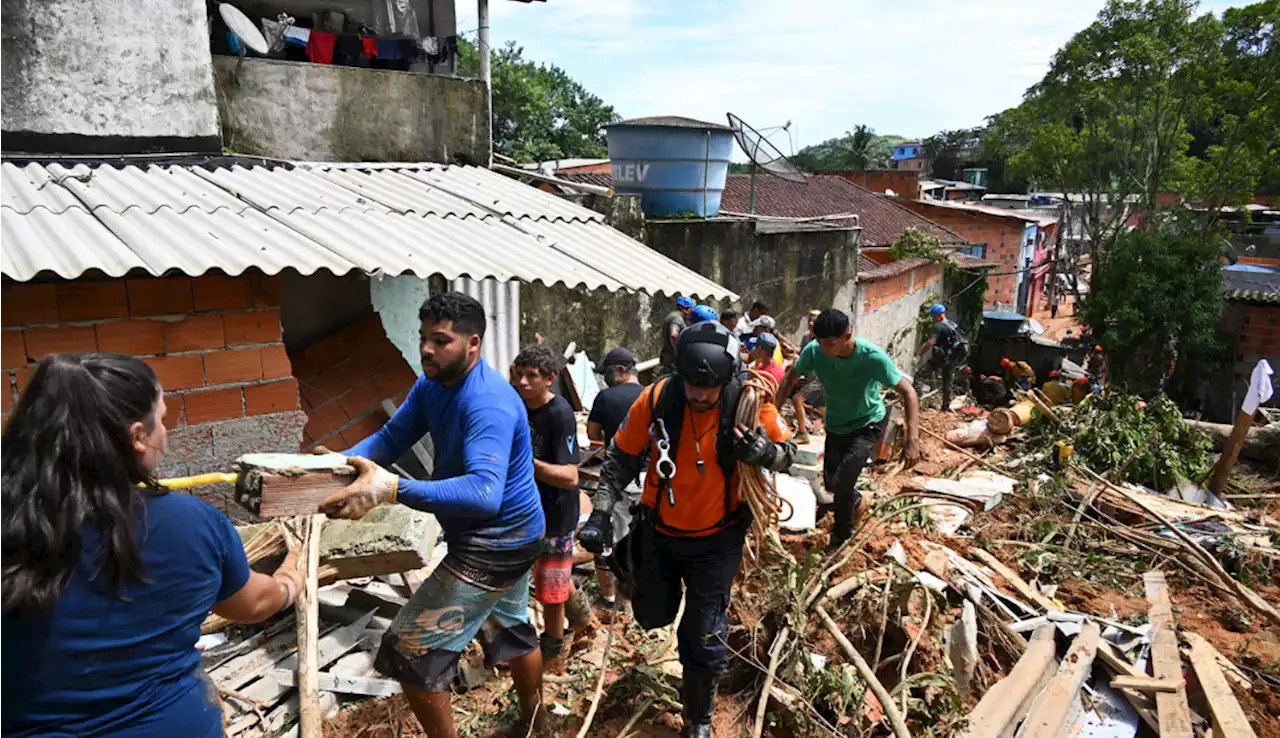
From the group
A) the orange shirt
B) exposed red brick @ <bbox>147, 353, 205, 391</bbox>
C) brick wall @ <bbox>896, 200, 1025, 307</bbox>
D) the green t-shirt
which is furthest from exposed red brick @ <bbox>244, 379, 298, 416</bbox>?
brick wall @ <bbox>896, 200, 1025, 307</bbox>

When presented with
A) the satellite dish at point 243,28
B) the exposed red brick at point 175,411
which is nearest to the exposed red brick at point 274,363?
the exposed red brick at point 175,411

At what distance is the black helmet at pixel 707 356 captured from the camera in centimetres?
296

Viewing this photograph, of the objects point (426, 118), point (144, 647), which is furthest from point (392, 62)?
point (144, 647)

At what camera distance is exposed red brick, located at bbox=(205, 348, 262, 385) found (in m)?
3.64

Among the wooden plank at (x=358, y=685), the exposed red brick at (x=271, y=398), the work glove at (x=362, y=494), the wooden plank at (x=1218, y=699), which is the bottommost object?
the wooden plank at (x=1218, y=699)

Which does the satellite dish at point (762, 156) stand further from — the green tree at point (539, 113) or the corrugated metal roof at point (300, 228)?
the green tree at point (539, 113)

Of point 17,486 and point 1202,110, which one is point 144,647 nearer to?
point 17,486

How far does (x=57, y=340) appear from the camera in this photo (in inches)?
130

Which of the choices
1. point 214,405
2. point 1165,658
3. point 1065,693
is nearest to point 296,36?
point 214,405

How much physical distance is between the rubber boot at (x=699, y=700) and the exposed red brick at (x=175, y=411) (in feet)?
8.33

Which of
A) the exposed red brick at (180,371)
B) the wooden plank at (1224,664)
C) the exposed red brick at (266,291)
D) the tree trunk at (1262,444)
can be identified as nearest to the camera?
the exposed red brick at (180,371)

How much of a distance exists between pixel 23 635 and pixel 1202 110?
23.1 metres

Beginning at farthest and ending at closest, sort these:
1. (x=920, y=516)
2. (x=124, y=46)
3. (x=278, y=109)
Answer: (x=920, y=516)
(x=278, y=109)
(x=124, y=46)

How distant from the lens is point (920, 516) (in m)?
5.89
